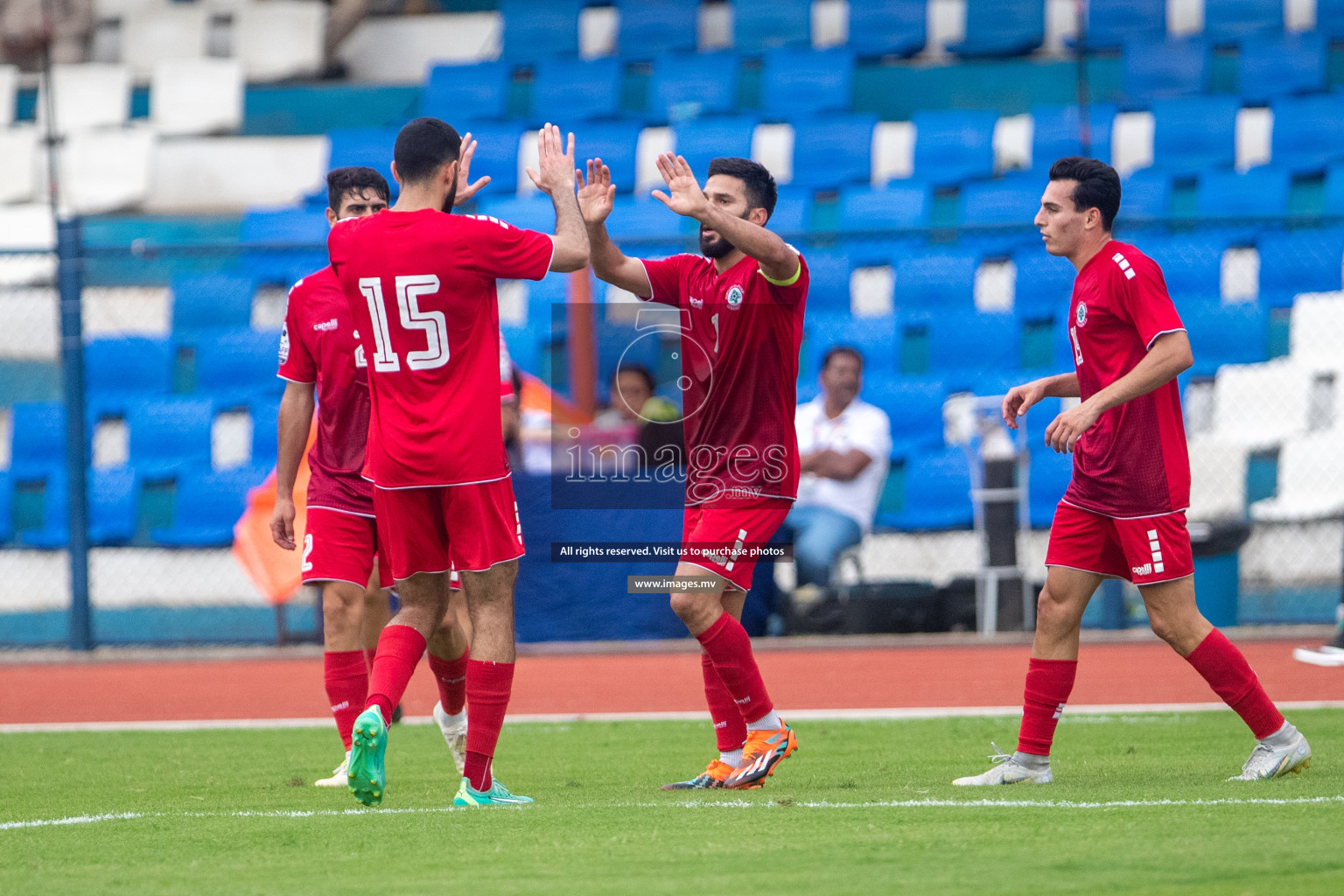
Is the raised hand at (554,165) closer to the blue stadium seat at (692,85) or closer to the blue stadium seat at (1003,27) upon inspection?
the blue stadium seat at (692,85)

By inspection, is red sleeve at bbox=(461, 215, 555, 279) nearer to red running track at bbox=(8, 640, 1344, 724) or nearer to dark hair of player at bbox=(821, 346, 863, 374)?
red running track at bbox=(8, 640, 1344, 724)

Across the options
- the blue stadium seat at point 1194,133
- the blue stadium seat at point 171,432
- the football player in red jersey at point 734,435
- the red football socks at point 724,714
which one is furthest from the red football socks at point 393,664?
the blue stadium seat at point 1194,133

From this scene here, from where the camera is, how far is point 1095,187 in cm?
557

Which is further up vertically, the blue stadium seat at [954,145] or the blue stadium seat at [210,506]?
the blue stadium seat at [954,145]

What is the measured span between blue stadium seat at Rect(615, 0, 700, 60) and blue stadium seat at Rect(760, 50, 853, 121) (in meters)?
1.29

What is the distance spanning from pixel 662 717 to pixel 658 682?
4.72 ft

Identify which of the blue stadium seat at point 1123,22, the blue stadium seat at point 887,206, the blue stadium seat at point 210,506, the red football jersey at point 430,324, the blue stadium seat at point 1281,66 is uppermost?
the blue stadium seat at point 1123,22

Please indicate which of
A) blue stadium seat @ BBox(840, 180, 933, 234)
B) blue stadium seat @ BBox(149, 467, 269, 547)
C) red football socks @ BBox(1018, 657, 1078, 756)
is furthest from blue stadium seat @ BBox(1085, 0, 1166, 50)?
red football socks @ BBox(1018, 657, 1078, 756)

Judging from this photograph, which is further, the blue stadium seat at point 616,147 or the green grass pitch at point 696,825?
the blue stadium seat at point 616,147

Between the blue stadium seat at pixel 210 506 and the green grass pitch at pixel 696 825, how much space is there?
20.5ft

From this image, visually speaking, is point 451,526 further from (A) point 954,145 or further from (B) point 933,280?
(A) point 954,145

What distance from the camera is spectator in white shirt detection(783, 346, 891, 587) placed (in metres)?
11.1

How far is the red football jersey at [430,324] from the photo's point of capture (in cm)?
492


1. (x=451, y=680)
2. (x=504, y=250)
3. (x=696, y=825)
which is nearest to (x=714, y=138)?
(x=451, y=680)
